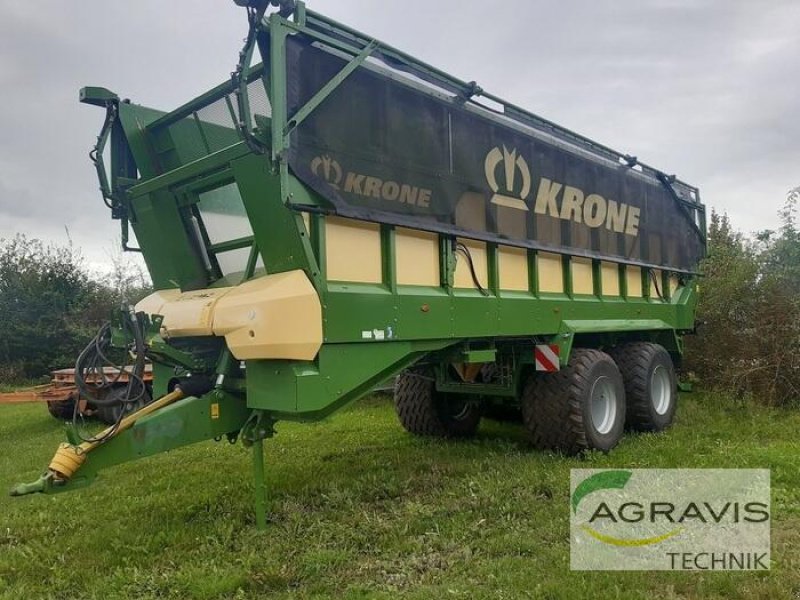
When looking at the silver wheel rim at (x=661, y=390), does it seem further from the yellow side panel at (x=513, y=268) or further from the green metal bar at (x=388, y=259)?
the green metal bar at (x=388, y=259)

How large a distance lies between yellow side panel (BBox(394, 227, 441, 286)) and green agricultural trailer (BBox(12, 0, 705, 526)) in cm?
1

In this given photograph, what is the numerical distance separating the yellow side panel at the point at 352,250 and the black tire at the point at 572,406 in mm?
2303

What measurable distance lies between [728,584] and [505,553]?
44.1 inches

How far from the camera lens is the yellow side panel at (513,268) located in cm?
514

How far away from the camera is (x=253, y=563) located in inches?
140

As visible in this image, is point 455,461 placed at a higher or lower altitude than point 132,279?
lower

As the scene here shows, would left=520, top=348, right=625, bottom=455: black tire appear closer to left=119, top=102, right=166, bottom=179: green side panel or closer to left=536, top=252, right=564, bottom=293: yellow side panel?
left=536, top=252, right=564, bottom=293: yellow side panel

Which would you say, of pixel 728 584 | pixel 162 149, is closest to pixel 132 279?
pixel 162 149

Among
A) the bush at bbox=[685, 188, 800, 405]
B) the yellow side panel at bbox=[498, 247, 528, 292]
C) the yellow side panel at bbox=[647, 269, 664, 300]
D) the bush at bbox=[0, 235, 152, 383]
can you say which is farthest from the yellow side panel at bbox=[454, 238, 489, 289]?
the bush at bbox=[0, 235, 152, 383]

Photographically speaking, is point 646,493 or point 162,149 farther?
point 162,149

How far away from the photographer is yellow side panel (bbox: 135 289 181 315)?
477 cm

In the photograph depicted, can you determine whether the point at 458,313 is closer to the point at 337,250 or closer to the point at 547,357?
the point at 337,250

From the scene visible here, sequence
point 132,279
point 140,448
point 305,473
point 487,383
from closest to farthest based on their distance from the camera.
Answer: point 140,448, point 305,473, point 487,383, point 132,279

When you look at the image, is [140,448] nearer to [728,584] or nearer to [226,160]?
[226,160]
